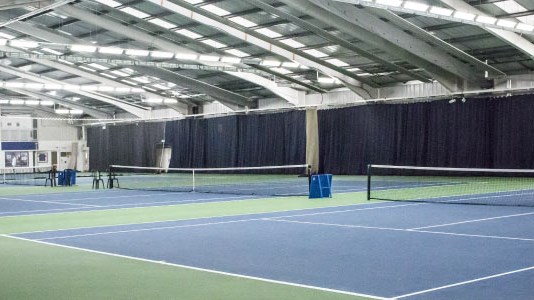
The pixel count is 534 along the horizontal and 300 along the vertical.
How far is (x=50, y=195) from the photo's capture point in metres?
21.8

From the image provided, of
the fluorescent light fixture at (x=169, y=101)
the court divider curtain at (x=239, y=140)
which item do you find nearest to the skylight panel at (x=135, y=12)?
the court divider curtain at (x=239, y=140)

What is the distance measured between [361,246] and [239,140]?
30.8 meters

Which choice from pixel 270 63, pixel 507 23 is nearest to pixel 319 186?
pixel 507 23

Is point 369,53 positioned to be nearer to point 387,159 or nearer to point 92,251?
point 387,159

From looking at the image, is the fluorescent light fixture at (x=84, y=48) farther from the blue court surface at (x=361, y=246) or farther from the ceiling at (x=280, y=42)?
the blue court surface at (x=361, y=246)

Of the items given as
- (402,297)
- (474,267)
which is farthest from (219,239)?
(402,297)

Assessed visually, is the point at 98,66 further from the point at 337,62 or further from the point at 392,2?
the point at 392,2

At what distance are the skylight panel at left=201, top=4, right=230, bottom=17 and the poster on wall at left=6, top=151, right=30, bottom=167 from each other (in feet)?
98.9

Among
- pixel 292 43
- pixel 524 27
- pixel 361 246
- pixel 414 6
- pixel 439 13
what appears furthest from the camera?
pixel 292 43

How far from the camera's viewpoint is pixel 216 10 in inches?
929

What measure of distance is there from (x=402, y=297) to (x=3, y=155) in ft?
154

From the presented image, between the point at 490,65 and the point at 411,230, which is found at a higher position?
the point at 490,65

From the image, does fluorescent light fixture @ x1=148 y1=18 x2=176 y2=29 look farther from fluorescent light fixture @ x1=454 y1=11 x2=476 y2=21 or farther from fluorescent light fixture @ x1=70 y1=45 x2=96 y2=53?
fluorescent light fixture @ x1=454 y1=11 x2=476 y2=21

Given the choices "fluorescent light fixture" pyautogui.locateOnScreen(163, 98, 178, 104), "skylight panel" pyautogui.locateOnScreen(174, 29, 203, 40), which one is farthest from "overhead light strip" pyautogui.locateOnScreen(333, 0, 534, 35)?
"fluorescent light fixture" pyautogui.locateOnScreen(163, 98, 178, 104)
